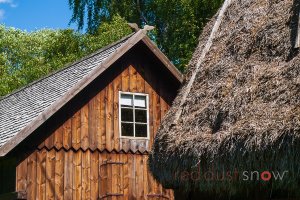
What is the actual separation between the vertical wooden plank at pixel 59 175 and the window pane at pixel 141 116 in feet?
7.90

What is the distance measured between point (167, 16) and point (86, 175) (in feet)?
49.9

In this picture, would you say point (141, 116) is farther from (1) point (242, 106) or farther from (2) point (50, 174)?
(1) point (242, 106)

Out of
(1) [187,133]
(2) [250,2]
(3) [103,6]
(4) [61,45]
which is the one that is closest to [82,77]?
(2) [250,2]

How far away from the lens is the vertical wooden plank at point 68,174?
1357 cm

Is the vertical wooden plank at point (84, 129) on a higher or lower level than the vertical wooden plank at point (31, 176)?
higher

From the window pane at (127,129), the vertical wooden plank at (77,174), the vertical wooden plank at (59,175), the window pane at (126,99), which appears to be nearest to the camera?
the vertical wooden plank at (59,175)

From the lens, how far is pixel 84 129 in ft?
46.6

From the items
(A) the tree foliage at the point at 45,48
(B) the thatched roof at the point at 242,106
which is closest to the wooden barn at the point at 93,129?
(B) the thatched roof at the point at 242,106


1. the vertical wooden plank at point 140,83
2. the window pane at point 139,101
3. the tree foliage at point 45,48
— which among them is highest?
the tree foliage at point 45,48

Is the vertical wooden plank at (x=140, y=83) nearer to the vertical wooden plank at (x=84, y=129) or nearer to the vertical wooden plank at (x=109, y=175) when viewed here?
the vertical wooden plank at (x=84, y=129)

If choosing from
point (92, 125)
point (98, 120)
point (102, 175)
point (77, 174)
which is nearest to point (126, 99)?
point (98, 120)

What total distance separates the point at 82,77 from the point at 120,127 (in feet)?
5.10

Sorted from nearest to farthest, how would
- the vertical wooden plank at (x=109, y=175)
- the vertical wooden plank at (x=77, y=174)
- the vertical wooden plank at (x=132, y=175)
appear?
the vertical wooden plank at (x=77, y=174) → the vertical wooden plank at (x=109, y=175) → the vertical wooden plank at (x=132, y=175)

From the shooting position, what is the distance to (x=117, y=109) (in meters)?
14.9
